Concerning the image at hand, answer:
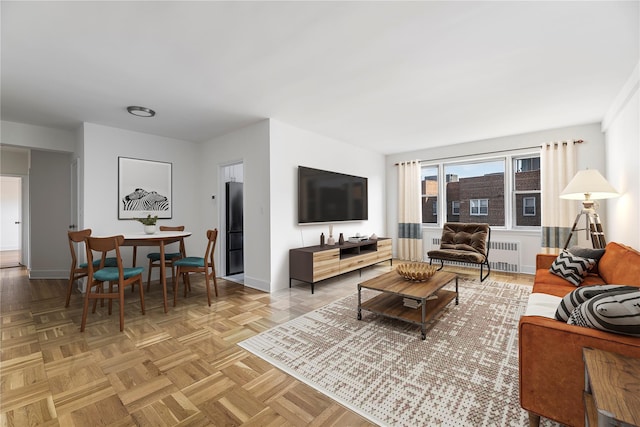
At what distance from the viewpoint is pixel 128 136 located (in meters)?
4.23

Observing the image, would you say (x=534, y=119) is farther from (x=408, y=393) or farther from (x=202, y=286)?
(x=202, y=286)

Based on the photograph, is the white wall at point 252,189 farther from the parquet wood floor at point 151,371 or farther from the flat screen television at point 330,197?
the parquet wood floor at point 151,371

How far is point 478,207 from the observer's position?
541cm

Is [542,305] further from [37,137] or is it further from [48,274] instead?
[48,274]

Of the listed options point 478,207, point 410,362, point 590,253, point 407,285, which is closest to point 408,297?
point 407,285

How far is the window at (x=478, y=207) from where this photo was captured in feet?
17.4

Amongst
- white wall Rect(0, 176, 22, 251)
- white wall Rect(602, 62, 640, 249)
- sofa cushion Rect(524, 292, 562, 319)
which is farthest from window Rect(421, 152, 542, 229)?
white wall Rect(0, 176, 22, 251)

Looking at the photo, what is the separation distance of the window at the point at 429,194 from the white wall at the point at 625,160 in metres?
2.57

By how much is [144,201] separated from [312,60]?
3.56m

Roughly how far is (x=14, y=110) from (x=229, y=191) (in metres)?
2.73

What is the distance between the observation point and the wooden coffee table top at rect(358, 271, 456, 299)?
2.49 m

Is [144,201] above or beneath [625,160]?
beneath

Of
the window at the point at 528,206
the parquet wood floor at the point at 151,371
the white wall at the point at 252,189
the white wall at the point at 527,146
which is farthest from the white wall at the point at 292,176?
the window at the point at 528,206

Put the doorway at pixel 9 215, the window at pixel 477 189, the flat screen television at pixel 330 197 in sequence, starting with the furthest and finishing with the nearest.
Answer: the doorway at pixel 9 215, the window at pixel 477 189, the flat screen television at pixel 330 197
